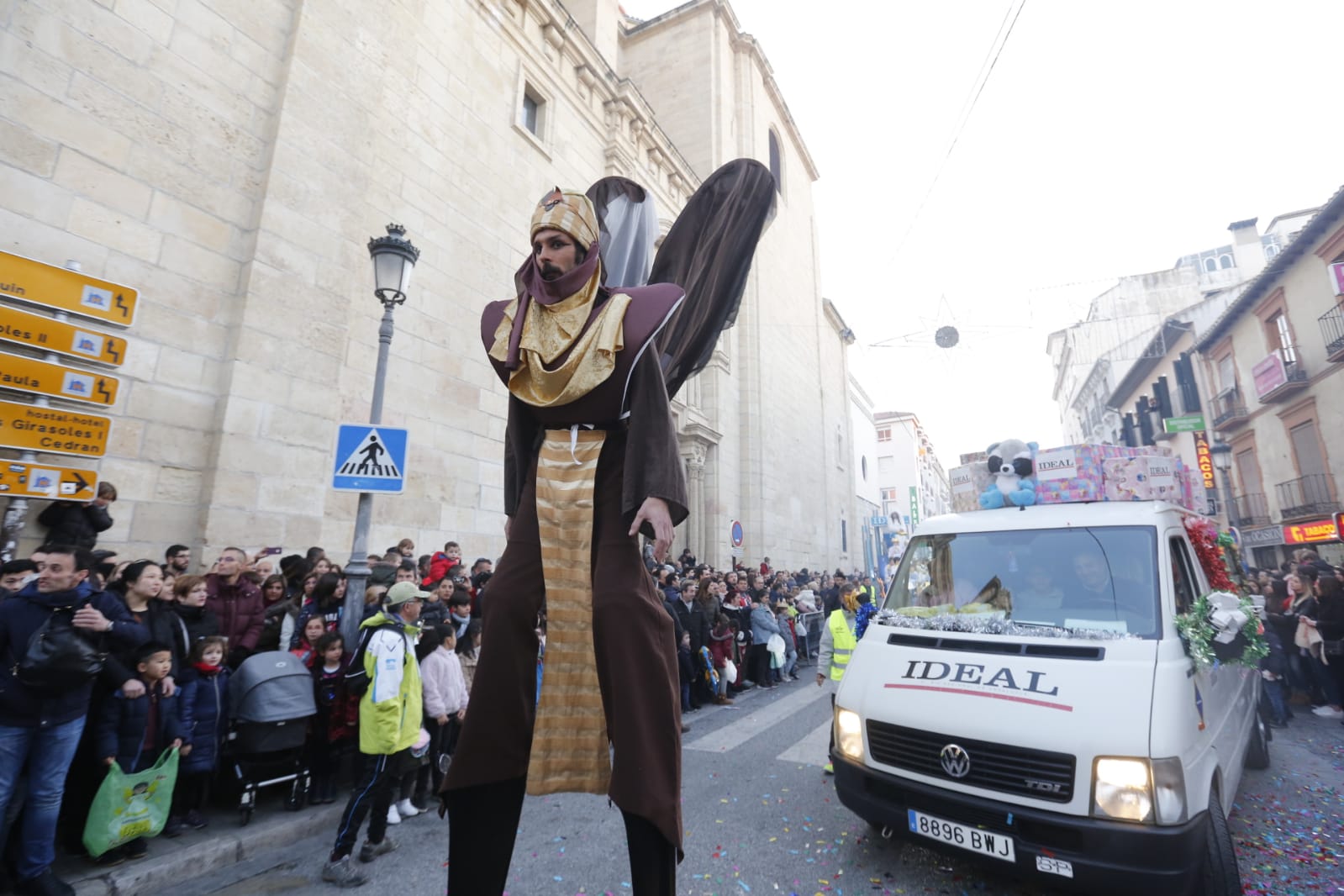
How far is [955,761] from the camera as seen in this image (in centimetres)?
310

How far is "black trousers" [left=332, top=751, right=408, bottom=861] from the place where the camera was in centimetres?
361

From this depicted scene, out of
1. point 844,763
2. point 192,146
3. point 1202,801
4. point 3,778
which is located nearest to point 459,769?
point 844,763

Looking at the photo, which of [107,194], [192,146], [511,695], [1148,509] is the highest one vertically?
[192,146]

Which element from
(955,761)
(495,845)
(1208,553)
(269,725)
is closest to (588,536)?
(495,845)

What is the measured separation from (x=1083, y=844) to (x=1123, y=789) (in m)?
0.29

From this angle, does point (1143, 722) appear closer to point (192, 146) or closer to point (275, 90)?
point (192, 146)

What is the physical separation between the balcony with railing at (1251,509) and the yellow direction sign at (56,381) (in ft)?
92.6

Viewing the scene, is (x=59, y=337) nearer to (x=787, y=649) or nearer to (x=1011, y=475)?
(x=1011, y=475)

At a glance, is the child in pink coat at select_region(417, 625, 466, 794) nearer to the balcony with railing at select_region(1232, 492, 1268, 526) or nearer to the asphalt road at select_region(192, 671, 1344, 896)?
the asphalt road at select_region(192, 671, 1344, 896)

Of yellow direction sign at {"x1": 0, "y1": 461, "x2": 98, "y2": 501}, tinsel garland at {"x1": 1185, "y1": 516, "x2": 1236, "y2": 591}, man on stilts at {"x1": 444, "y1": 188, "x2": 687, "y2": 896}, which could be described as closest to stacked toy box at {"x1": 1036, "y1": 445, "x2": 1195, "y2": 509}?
tinsel garland at {"x1": 1185, "y1": 516, "x2": 1236, "y2": 591}

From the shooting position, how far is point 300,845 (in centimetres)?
418

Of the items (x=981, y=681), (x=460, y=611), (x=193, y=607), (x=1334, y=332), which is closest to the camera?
(x=981, y=681)

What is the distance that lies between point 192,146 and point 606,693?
8.20 meters

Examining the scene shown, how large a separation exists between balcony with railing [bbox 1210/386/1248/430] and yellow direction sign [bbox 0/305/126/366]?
92.7 feet
